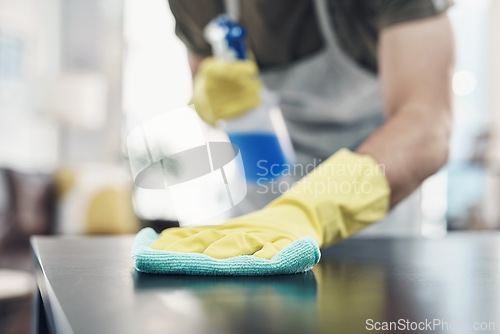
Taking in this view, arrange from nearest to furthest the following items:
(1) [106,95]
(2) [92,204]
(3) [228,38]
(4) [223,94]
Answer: (3) [228,38] < (4) [223,94] < (2) [92,204] < (1) [106,95]

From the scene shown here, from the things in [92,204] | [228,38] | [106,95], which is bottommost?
[92,204]

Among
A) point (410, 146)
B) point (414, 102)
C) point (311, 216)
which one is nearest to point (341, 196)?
point (311, 216)

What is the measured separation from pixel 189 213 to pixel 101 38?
415cm

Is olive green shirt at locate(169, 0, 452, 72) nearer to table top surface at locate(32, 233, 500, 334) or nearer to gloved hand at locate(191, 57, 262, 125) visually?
gloved hand at locate(191, 57, 262, 125)

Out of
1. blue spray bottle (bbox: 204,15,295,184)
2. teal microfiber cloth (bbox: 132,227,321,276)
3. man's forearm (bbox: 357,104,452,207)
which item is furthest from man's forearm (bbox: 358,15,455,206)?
teal microfiber cloth (bbox: 132,227,321,276)

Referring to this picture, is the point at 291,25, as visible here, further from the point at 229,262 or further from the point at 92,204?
the point at 92,204

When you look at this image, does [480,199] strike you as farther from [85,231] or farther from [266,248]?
[266,248]


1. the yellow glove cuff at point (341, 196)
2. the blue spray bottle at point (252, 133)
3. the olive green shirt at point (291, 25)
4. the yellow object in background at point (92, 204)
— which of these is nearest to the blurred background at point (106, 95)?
the yellow object in background at point (92, 204)

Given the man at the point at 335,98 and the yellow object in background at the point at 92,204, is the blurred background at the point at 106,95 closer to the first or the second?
the yellow object in background at the point at 92,204

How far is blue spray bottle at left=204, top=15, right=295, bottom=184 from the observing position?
901mm

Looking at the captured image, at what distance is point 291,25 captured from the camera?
1183mm

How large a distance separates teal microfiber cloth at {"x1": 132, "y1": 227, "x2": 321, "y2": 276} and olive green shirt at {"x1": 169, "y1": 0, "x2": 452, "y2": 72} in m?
0.63

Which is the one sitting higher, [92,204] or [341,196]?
[341,196]

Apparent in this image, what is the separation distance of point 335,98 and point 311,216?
0.69 meters
